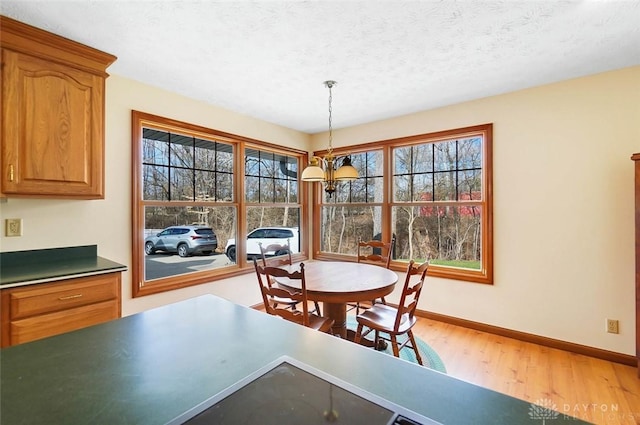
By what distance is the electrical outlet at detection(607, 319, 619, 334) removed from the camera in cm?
253

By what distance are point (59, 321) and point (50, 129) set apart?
126 cm

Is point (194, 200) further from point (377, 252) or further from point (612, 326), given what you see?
point (612, 326)

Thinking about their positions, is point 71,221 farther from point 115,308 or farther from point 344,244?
point 344,244

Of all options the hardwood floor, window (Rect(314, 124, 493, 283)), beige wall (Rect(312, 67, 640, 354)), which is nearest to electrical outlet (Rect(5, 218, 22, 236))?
the hardwood floor

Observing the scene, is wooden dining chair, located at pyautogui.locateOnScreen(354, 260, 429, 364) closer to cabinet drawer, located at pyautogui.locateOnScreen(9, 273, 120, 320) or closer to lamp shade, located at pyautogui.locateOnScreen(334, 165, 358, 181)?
lamp shade, located at pyautogui.locateOnScreen(334, 165, 358, 181)

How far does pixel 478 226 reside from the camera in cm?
330

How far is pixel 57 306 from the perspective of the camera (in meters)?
1.83

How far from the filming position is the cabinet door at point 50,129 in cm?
185

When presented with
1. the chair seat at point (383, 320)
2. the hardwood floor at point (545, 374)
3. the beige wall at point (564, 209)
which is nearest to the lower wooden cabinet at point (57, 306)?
the chair seat at point (383, 320)

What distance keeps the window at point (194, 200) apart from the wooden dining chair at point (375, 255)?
137cm

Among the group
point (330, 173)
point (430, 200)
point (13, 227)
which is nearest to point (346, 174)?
point (330, 173)

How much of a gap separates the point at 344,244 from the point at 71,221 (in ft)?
10.2

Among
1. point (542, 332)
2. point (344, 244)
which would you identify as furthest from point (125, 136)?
point (542, 332)

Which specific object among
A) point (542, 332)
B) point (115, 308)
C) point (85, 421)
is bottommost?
point (542, 332)
